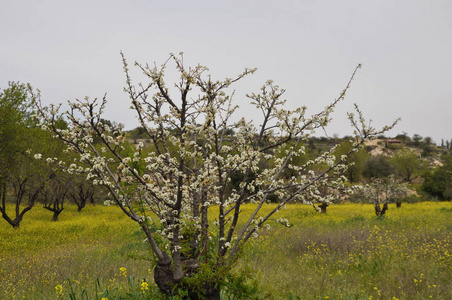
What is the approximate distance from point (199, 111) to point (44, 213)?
28.8 m

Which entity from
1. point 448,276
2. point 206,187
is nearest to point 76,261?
point 206,187

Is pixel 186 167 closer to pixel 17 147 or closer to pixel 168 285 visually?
pixel 168 285

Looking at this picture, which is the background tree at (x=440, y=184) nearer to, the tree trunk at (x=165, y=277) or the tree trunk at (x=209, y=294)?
the tree trunk at (x=209, y=294)

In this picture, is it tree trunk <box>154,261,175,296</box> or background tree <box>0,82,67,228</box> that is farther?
background tree <box>0,82,67,228</box>

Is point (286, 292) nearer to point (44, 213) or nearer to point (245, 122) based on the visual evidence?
point (245, 122)

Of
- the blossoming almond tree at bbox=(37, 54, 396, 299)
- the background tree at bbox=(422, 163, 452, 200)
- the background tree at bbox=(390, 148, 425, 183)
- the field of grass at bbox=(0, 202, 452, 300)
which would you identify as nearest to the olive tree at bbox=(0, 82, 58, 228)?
the field of grass at bbox=(0, 202, 452, 300)

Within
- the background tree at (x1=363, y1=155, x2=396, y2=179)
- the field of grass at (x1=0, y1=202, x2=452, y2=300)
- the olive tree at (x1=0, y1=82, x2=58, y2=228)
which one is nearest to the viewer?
the field of grass at (x1=0, y1=202, x2=452, y2=300)

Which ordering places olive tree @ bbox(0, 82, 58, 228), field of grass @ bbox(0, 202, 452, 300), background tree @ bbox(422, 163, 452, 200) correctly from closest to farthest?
1. field of grass @ bbox(0, 202, 452, 300)
2. olive tree @ bbox(0, 82, 58, 228)
3. background tree @ bbox(422, 163, 452, 200)

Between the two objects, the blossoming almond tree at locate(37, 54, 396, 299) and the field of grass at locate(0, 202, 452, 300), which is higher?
the blossoming almond tree at locate(37, 54, 396, 299)

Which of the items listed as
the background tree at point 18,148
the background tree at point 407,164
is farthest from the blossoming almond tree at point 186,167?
the background tree at point 407,164

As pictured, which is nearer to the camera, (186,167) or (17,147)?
(186,167)

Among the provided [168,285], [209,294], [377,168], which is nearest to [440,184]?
[377,168]

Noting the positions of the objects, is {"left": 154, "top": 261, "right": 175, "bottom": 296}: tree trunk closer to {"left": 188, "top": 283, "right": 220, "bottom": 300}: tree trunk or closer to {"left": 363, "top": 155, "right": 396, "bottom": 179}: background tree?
{"left": 188, "top": 283, "right": 220, "bottom": 300}: tree trunk

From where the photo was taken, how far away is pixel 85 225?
65.9ft
